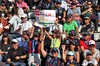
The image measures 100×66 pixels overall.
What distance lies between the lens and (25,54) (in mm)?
6258

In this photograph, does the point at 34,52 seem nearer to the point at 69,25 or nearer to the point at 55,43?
the point at 55,43

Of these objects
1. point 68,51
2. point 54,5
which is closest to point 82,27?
point 54,5

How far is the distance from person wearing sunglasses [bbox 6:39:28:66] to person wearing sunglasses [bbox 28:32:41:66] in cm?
26

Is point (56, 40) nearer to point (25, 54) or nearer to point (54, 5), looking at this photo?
point (25, 54)

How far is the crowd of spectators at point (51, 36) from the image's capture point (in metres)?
6.00

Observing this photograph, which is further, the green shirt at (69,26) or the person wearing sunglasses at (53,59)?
the green shirt at (69,26)

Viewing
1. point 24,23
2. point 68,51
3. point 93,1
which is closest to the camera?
point 68,51

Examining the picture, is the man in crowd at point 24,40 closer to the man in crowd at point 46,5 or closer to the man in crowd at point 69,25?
the man in crowd at point 69,25

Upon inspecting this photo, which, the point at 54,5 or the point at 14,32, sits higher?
the point at 54,5

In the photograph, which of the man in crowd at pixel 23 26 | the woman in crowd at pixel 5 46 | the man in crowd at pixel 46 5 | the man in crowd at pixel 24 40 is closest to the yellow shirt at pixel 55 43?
the man in crowd at pixel 24 40

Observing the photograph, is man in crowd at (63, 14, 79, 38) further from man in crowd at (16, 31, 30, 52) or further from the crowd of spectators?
man in crowd at (16, 31, 30, 52)

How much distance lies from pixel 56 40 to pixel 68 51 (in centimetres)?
57

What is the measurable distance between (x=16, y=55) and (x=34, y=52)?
23.6 inches

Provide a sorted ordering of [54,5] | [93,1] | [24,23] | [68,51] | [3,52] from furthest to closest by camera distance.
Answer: [93,1] < [54,5] < [24,23] < [3,52] < [68,51]
